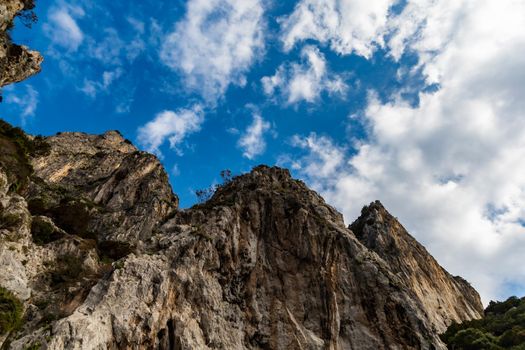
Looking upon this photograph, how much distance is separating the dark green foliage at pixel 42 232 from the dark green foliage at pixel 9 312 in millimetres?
11890

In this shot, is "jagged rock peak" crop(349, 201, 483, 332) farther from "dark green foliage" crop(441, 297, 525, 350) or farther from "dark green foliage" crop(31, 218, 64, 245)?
"dark green foliage" crop(31, 218, 64, 245)

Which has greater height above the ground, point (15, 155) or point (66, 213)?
point (66, 213)

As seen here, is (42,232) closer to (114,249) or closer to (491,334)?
(114,249)

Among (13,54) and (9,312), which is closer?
(9,312)

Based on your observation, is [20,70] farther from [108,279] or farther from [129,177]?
[129,177]

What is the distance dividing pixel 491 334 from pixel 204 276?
1734 inches

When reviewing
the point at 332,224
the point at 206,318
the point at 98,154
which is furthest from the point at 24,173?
the point at 98,154

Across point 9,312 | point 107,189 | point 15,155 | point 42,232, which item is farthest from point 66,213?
point 9,312

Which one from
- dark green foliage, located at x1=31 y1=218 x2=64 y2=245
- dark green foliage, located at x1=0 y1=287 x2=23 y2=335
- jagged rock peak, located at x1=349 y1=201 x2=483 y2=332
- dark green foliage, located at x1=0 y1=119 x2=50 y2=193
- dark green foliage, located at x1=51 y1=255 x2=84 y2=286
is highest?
jagged rock peak, located at x1=349 y1=201 x2=483 y2=332

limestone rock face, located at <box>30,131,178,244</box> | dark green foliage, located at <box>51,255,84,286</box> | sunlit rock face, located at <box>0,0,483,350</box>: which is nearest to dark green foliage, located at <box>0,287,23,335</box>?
sunlit rock face, located at <box>0,0,483,350</box>

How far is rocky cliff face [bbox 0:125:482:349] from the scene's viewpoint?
32.6 metres

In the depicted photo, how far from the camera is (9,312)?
29.0m

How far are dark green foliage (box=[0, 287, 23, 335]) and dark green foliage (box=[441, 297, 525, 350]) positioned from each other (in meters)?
53.8

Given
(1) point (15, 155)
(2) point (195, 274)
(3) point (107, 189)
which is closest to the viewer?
(1) point (15, 155)
